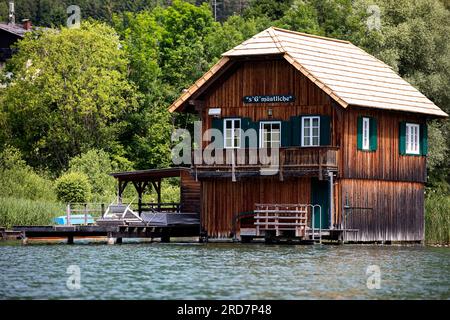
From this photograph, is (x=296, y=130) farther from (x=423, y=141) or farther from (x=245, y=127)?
(x=423, y=141)

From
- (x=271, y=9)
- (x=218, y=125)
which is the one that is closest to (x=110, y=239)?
(x=218, y=125)

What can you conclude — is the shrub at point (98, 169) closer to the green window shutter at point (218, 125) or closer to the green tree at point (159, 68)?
the green tree at point (159, 68)

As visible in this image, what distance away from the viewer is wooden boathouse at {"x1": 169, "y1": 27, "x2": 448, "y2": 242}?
169 feet

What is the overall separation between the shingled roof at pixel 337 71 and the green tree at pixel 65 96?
21016 millimetres

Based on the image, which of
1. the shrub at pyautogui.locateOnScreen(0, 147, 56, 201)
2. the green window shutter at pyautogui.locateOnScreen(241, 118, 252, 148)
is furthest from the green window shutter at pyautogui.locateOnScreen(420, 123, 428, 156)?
the shrub at pyautogui.locateOnScreen(0, 147, 56, 201)

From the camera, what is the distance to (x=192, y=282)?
113ft

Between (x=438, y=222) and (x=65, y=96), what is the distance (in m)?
27.3

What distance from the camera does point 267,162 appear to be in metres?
51.9

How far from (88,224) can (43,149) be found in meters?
20.7

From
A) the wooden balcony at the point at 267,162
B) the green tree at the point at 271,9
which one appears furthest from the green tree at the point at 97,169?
the green tree at the point at 271,9

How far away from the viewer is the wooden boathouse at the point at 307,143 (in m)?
51.7
